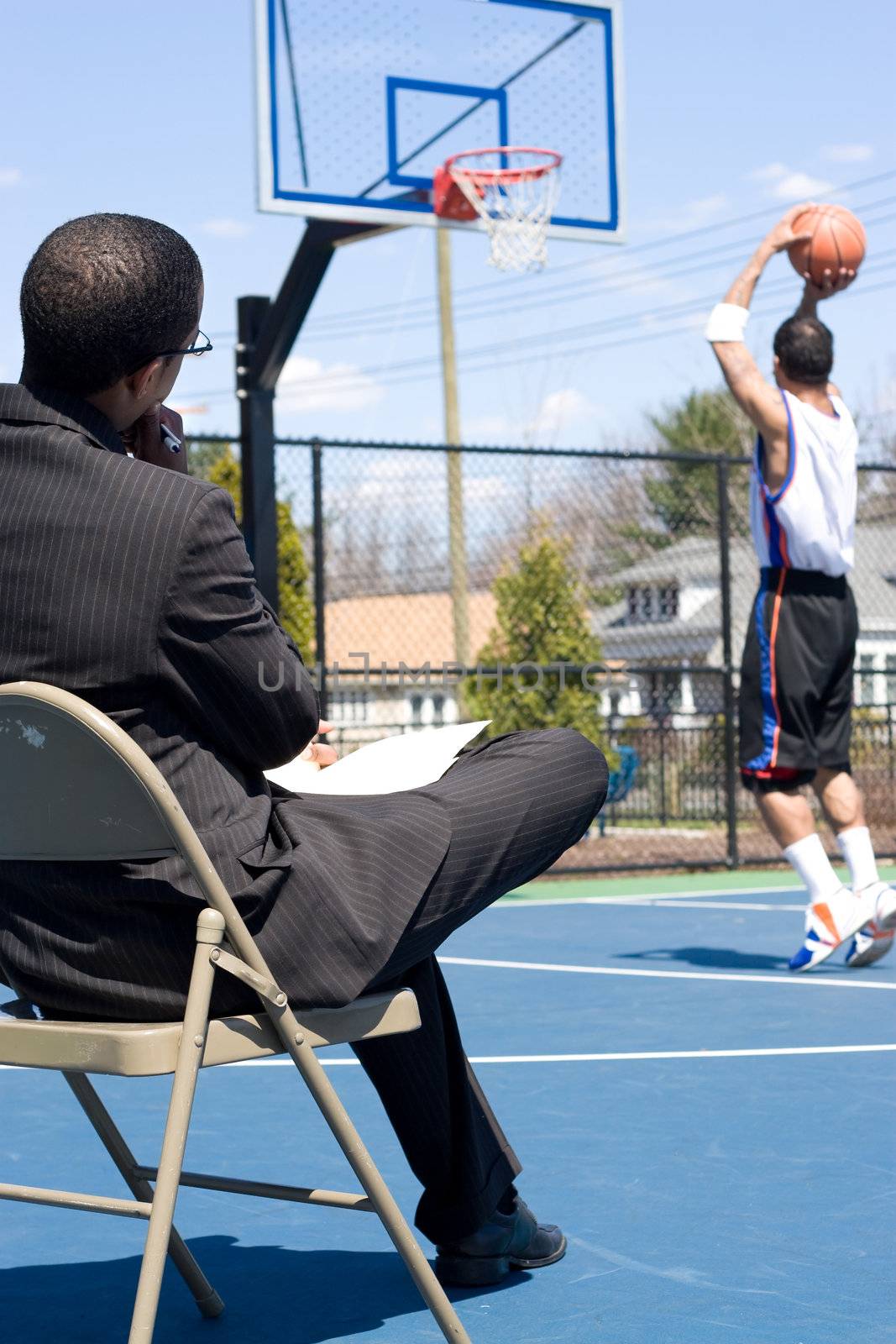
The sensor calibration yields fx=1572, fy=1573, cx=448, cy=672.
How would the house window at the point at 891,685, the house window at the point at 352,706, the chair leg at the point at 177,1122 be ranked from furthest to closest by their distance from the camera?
the house window at the point at 891,685 → the house window at the point at 352,706 → the chair leg at the point at 177,1122

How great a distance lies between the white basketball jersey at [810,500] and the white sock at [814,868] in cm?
104

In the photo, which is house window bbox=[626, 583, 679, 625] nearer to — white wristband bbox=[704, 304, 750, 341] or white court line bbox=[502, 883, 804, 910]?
white court line bbox=[502, 883, 804, 910]

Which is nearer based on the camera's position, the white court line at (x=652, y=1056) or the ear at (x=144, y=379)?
the ear at (x=144, y=379)

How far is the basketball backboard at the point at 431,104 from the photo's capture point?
828cm

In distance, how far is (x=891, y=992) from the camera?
211 inches

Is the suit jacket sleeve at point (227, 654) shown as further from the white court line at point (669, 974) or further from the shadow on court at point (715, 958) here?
the shadow on court at point (715, 958)

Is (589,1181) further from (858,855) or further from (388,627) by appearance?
(388,627)

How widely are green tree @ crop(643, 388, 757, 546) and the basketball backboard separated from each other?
2.10m

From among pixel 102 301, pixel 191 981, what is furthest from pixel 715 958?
pixel 102 301

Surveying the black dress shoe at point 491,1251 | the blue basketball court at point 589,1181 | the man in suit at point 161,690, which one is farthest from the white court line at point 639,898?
the man in suit at point 161,690

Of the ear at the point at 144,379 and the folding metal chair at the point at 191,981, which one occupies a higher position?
the ear at the point at 144,379

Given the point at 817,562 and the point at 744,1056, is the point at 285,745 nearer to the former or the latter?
the point at 744,1056

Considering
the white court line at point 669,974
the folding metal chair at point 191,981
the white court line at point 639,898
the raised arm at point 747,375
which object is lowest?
the white court line at point 639,898

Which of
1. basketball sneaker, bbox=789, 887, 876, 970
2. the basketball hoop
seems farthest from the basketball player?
the basketball hoop
